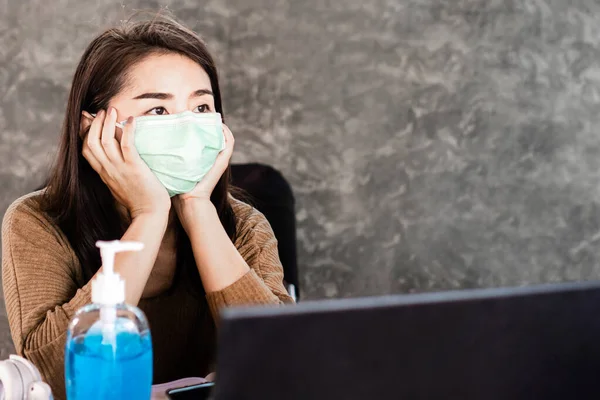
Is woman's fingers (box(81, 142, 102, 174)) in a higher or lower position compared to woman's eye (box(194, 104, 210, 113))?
lower

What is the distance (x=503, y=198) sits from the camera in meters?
2.49

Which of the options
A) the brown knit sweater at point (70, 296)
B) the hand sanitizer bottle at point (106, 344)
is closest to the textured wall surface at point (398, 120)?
the brown knit sweater at point (70, 296)

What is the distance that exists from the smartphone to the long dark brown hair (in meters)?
0.46

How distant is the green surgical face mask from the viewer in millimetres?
1321

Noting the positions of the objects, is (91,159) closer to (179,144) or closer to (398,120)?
(179,144)

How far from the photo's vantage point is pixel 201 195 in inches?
55.3

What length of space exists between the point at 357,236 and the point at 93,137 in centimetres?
126

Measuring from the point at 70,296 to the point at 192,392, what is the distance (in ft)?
1.33

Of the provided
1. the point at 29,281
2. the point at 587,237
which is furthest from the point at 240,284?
the point at 587,237

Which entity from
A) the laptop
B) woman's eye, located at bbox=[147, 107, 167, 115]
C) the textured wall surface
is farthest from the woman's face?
the textured wall surface

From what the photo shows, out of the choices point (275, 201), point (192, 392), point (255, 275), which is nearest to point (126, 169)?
point (255, 275)

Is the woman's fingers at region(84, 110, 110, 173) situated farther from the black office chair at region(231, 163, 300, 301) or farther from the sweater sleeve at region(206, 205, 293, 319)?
the black office chair at region(231, 163, 300, 301)

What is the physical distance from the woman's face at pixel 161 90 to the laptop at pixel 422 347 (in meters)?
0.83

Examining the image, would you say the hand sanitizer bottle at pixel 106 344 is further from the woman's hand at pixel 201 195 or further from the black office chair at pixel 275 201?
the black office chair at pixel 275 201
